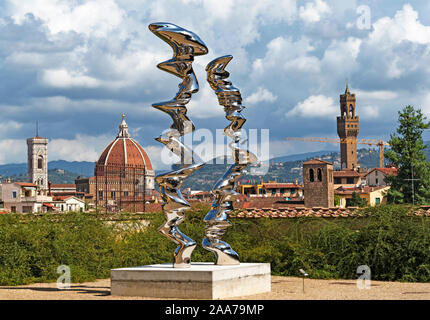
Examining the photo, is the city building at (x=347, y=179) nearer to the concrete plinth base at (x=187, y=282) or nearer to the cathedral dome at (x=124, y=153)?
the cathedral dome at (x=124, y=153)

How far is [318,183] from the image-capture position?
60750mm

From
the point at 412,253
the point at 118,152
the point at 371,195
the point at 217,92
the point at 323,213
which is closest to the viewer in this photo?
the point at 217,92

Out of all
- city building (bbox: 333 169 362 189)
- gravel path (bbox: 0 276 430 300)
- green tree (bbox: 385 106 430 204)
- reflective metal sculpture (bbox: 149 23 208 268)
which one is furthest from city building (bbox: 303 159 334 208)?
reflective metal sculpture (bbox: 149 23 208 268)

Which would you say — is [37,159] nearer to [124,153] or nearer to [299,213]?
[124,153]

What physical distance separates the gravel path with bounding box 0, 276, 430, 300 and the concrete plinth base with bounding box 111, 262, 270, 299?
208 millimetres

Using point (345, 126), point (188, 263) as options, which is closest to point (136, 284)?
point (188, 263)

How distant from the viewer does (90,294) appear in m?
10.4

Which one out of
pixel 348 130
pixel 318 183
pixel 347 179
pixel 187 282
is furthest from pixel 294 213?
pixel 348 130

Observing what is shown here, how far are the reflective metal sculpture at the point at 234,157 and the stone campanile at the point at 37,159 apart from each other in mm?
160620

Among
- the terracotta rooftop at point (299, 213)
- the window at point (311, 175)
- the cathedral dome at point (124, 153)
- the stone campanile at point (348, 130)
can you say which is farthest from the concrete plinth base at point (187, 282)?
the stone campanile at point (348, 130)

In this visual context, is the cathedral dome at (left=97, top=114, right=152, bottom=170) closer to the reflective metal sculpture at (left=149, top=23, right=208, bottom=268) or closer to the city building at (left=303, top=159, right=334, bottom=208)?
the city building at (left=303, top=159, right=334, bottom=208)

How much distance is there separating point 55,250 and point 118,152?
12957 cm

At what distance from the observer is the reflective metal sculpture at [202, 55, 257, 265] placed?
10.8 metres
